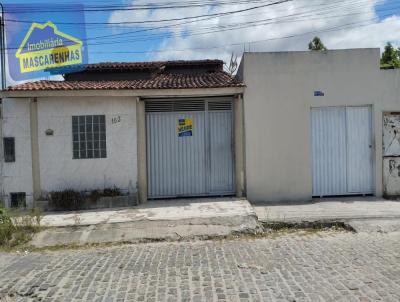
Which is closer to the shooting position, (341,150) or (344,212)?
(344,212)

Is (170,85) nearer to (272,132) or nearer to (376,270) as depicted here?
(272,132)

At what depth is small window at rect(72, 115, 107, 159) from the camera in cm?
988

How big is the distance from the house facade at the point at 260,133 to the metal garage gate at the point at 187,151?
151 mm

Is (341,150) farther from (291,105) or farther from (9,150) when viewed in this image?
(9,150)

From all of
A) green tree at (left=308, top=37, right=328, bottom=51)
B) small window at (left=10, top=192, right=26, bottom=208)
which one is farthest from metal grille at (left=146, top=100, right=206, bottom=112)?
green tree at (left=308, top=37, right=328, bottom=51)

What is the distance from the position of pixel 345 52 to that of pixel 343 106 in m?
1.35

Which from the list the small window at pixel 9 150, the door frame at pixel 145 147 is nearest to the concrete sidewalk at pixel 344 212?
the door frame at pixel 145 147

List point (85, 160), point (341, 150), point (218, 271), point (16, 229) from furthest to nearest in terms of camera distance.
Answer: point (341, 150)
point (85, 160)
point (16, 229)
point (218, 271)

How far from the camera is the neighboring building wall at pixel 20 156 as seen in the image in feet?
32.0

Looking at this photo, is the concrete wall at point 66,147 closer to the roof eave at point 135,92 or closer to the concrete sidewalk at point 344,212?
the roof eave at point 135,92

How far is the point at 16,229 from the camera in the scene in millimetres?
7617

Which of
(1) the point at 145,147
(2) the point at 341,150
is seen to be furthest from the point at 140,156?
(2) the point at 341,150

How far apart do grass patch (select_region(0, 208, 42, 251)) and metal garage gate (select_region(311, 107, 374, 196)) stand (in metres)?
6.65

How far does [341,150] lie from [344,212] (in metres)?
2.09
